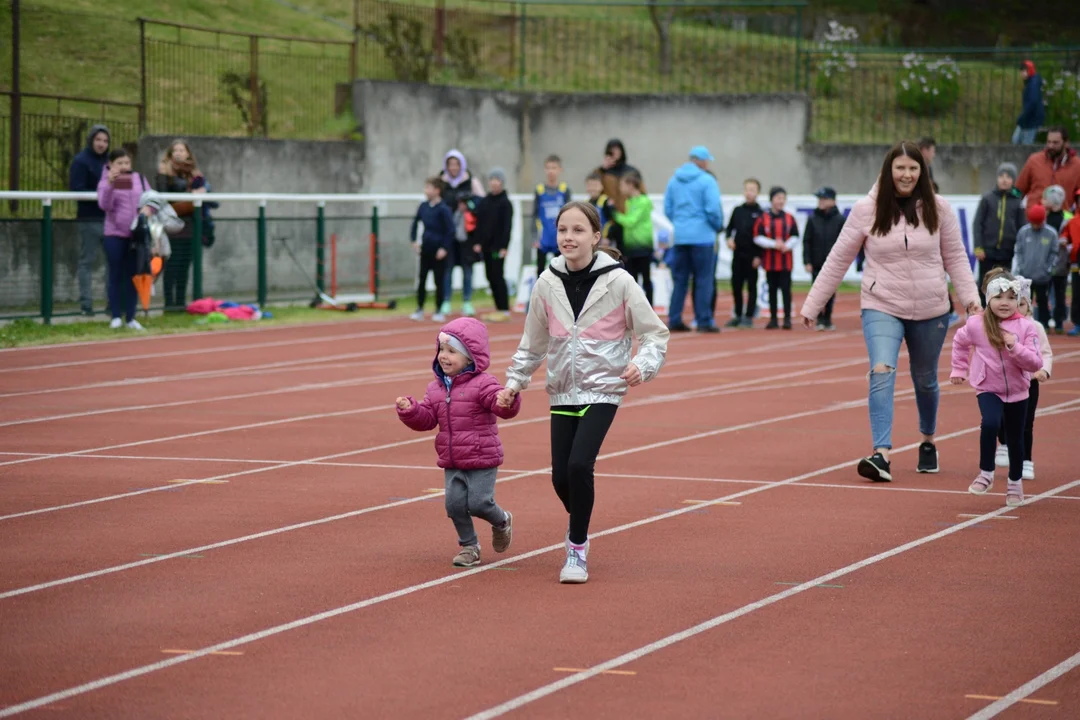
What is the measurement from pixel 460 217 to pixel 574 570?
48.5ft

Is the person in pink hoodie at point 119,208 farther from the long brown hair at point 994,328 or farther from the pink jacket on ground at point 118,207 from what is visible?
the long brown hair at point 994,328

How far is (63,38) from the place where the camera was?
30500 mm

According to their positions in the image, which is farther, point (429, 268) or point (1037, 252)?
point (429, 268)

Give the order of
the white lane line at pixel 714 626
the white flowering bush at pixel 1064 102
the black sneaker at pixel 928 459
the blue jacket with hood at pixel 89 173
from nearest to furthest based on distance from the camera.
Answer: the white lane line at pixel 714 626 < the black sneaker at pixel 928 459 < the blue jacket with hood at pixel 89 173 < the white flowering bush at pixel 1064 102

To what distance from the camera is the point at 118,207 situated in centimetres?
1825

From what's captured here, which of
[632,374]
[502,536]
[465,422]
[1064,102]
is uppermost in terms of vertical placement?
[1064,102]

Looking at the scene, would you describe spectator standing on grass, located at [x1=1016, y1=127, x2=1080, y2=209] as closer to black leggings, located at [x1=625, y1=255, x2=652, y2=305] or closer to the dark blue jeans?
the dark blue jeans

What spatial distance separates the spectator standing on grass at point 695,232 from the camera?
19531 mm

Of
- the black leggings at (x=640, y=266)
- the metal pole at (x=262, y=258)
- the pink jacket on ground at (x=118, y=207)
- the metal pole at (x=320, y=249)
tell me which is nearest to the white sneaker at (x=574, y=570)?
the pink jacket on ground at (x=118, y=207)

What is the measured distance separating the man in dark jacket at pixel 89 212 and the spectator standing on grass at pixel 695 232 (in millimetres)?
6957

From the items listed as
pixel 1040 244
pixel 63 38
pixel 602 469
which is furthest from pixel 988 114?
pixel 602 469

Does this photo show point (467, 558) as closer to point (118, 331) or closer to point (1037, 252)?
point (118, 331)

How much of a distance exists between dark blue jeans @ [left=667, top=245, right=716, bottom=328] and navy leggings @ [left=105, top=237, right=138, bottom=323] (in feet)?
21.7

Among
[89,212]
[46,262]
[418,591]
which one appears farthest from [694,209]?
[418,591]
